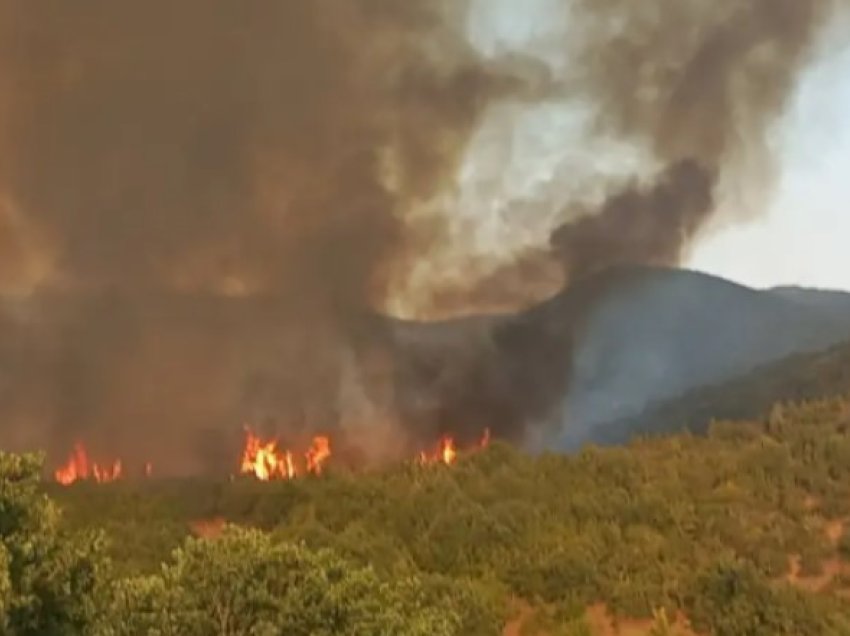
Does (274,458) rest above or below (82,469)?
above

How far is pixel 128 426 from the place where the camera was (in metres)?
73.0

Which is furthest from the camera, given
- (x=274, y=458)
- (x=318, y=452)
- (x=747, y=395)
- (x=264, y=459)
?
(x=747, y=395)

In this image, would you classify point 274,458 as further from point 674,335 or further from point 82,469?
point 674,335

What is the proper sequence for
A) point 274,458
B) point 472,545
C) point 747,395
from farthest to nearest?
point 747,395, point 274,458, point 472,545

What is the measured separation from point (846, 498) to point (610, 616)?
1558 cm

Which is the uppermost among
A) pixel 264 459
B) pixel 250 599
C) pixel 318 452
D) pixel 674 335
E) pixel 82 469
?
pixel 674 335

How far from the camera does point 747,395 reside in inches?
3617

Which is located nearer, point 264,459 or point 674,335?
point 264,459

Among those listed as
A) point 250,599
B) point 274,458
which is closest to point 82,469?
point 274,458

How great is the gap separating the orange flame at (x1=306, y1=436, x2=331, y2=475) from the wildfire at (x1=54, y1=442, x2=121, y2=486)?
1123 centimetres

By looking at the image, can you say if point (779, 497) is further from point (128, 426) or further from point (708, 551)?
point (128, 426)

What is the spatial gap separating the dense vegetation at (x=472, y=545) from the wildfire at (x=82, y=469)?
724 cm

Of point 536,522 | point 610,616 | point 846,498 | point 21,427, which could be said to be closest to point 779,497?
point 846,498

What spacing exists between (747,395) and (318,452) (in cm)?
3381
